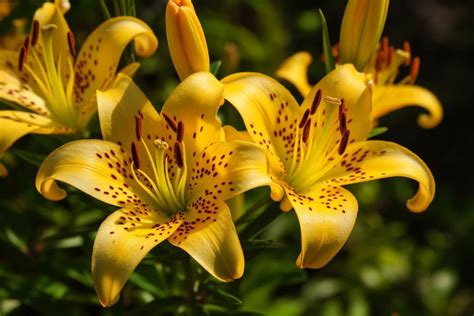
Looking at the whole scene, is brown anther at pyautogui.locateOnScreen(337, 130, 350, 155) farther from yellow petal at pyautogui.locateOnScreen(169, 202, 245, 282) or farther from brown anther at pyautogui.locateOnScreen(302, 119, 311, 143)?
yellow petal at pyautogui.locateOnScreen(169, 202, 245, 282)

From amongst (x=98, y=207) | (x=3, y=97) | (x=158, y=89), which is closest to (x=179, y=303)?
(x=98, y=207)

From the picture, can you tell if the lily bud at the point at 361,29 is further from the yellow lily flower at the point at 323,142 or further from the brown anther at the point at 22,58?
the brown anther at the point at 22,58

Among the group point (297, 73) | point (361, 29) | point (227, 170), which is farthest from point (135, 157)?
point (297, 73)

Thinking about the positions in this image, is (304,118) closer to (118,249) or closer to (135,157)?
(135,157)

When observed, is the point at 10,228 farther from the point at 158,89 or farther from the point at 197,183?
the point at 158,89

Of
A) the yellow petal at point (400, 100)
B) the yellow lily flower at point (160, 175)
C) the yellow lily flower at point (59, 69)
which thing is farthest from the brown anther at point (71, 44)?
the yellow petal at point (400, 100)

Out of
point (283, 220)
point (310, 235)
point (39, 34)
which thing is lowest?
point (283, 220)

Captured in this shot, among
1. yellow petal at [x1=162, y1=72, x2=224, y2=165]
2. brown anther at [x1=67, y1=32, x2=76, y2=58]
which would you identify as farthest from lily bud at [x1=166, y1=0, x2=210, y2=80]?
brown anther at [x1=67, y1=32, x2=76, y2=58]
